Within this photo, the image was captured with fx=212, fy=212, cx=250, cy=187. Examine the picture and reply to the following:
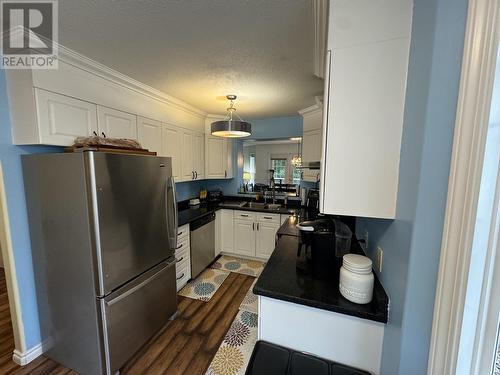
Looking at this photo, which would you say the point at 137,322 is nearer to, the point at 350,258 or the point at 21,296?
the point at 21,296

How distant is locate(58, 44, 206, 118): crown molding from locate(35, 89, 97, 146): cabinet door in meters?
0.30

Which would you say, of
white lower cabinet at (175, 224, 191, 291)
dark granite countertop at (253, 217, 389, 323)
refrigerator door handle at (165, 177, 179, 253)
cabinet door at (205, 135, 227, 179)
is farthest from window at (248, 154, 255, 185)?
dark granite countertop at (253, 217, 389, 323)

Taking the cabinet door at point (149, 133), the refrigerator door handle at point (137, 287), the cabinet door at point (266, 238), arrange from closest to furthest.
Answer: the refrigerator door handle at point (137, 287) → the cabinet door at point (149, 133) → the cabinet door at point (266, 238)

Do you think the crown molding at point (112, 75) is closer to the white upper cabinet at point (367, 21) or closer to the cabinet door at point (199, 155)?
the cabinet door at point (199, 155)

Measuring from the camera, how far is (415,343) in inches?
31.8

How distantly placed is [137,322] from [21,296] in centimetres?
93

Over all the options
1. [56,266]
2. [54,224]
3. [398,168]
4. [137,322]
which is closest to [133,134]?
[54,224]

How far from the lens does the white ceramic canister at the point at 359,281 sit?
1073 millimetres

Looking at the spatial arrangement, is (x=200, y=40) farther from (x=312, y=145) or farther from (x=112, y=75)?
(x=312, y=145)

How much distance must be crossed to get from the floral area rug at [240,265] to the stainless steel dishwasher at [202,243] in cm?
19

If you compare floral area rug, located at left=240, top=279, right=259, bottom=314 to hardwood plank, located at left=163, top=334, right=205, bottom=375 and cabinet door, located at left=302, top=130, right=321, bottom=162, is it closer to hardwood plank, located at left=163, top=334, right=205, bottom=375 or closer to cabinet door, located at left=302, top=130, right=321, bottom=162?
hardwood plank, located at left=163, top=334, right=205, bottom=375

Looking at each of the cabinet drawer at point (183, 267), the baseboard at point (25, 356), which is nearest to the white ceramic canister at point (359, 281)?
the cabinet drawer at point (183, 267)

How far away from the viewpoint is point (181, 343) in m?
1.93

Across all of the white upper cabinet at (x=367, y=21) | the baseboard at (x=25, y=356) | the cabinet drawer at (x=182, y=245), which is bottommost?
the baseboard at (x=25, y=356)
